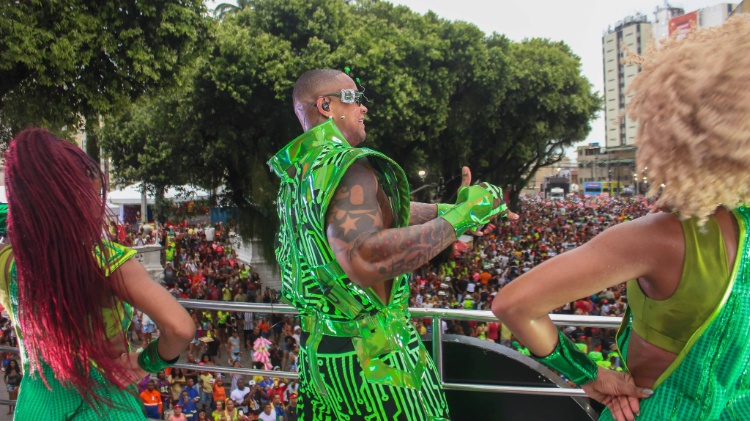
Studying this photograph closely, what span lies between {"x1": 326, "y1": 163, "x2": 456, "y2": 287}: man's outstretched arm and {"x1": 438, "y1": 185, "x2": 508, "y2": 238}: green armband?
30mm

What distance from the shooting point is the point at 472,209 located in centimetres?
162

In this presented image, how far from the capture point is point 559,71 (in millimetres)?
22578

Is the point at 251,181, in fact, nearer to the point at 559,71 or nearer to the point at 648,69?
the point at 559,71

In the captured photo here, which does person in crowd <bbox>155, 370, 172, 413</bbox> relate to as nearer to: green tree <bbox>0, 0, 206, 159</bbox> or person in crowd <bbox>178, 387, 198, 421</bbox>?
person in crowd <bbox>178, 387, 198, 421</bbox>

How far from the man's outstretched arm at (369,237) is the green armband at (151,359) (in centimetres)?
63

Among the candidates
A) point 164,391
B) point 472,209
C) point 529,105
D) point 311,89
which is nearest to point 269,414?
point 164,391

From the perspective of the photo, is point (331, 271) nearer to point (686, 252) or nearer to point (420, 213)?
point (420, 213)

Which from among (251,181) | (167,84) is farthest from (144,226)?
(167,84)

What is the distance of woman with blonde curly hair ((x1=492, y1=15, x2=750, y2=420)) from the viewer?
45.0 inches

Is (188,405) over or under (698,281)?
under

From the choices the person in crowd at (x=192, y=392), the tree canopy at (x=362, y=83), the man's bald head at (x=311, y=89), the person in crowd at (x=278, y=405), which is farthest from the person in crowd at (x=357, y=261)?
the tree canopy at (x=362, y=83)

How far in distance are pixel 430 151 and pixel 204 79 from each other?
8984 mm

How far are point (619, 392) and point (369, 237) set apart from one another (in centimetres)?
69

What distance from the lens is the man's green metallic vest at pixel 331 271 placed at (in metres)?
1.63
